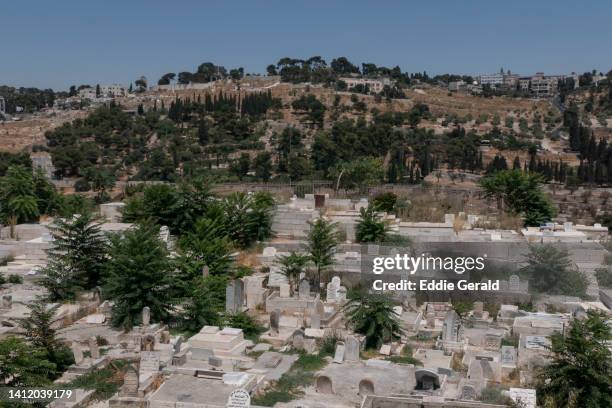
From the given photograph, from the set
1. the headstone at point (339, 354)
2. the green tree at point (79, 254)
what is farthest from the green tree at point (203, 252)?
the headstone at point (339, 354)

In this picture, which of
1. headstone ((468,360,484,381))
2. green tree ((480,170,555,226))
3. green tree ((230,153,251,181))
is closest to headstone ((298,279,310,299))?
headstone ((468,360,484,381))

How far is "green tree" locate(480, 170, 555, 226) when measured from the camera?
26114 mm

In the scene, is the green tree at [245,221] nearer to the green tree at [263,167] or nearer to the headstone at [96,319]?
the headstone at [96,319]

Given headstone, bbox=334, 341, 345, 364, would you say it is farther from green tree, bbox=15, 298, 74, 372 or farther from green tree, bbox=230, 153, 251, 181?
green tree, bbox=230, 153, 251, 181

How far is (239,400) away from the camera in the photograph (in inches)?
412

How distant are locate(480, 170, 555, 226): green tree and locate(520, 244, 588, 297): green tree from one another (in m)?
7.05

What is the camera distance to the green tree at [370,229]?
22594mm

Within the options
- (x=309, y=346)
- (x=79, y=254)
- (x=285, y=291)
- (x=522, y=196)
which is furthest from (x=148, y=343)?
(x=522, y=196)

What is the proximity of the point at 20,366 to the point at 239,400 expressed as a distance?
3.73 meters

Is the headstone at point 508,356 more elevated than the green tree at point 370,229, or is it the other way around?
the green tree at point 370,229

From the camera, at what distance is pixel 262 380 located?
11.9 meters

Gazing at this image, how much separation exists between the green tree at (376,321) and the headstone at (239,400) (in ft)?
15.5

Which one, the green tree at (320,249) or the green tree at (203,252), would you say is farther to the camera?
the green tree at (320,249)

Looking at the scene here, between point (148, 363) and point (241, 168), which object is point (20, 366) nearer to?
point (148, 363)
